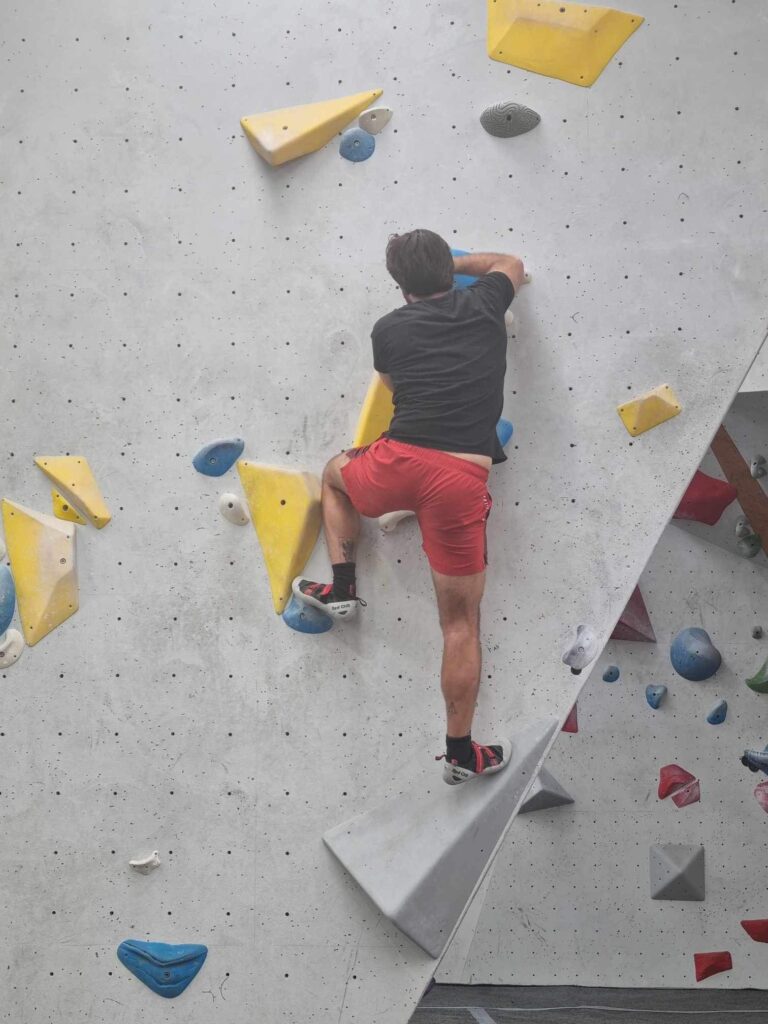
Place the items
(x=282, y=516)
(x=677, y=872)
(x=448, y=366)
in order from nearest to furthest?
(x=448, y=366), (x=282, y=516), (x=677, y=872)

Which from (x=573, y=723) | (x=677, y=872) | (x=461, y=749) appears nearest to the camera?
(x=461, y=749)

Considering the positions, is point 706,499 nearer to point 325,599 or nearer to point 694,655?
point 694,655

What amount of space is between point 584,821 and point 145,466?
232cm

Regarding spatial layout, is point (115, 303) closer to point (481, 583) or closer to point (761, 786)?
point (481, 583)

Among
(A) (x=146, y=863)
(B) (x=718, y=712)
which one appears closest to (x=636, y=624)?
(B) (x=718, y=712)

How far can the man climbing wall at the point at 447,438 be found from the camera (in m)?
2.32

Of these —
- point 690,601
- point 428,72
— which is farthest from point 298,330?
point 690,601

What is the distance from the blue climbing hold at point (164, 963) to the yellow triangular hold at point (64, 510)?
1.01 m

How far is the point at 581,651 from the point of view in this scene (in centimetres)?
252

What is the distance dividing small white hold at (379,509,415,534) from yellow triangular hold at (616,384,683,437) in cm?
55

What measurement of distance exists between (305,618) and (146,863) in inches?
27.1

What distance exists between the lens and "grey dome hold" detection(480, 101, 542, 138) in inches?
98.1

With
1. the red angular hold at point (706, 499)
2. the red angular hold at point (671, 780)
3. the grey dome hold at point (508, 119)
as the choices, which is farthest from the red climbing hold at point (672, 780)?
the grey dome hold at point (508, 119)

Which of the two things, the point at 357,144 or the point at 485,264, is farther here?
the point at 357,144
